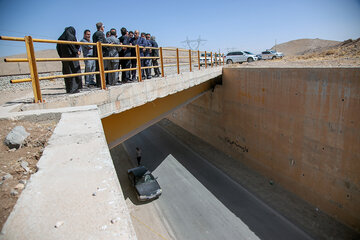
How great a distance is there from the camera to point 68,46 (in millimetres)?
5719

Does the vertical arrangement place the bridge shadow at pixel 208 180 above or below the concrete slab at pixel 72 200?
below

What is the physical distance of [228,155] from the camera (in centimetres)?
1636

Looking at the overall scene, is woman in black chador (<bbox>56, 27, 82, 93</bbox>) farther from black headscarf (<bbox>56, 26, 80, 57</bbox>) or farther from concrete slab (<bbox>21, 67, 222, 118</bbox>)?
concrete slab (<bbox>21, 67, 222, 118</bbox>)

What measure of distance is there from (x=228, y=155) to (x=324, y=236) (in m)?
7.73

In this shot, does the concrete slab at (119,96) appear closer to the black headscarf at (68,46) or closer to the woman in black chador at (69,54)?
the woman in black chador at (69,54)

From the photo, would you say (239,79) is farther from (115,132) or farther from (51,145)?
(51,145)

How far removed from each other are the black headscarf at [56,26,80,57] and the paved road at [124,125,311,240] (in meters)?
8.08

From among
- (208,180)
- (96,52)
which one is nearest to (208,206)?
(208,180)

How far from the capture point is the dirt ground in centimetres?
195

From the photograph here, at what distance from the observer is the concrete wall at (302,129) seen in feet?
29.9

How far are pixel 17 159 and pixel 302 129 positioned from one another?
11.3 meters

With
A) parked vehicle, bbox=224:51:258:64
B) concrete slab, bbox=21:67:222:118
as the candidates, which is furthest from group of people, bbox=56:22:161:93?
parked vehicle, bbox=224:51:258:64

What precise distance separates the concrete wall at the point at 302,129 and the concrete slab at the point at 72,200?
10.0 meters

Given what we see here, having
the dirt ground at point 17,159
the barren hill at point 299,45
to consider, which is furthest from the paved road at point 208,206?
the barren hill at point 299,45
